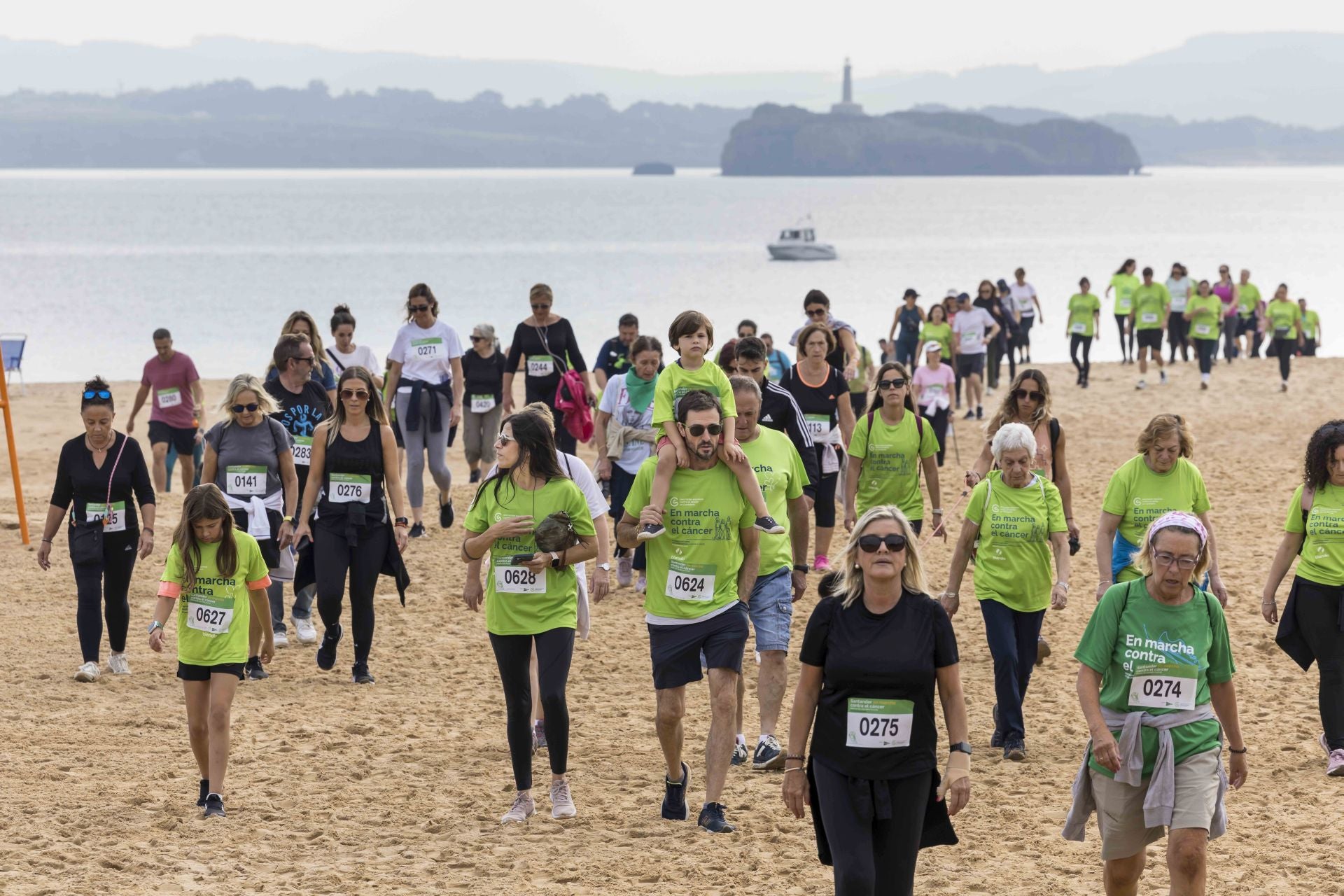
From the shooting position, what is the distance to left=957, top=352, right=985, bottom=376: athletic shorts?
20469 millimetres

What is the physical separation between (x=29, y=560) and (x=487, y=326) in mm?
4214

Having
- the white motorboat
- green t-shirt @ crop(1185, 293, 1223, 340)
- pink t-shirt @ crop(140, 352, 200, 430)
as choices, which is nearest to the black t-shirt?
pink t-shirt @ crop(140, 352, 200, 430)

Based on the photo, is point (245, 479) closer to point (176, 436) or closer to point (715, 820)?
point (715, 820)

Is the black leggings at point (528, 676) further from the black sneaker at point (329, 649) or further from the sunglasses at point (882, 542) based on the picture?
the black sneaker at point (329, 649)

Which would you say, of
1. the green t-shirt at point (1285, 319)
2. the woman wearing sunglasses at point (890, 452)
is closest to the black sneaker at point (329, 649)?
the woman wearing sunglasses at point (890, 452)

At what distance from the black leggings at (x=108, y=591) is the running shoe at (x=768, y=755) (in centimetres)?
382

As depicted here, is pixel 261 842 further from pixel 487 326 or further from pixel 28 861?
pixel 487 326

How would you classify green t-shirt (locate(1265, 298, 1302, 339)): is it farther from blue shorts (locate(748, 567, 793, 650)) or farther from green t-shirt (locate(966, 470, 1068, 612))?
blue shorts (locate(748, 567, 793, 650))

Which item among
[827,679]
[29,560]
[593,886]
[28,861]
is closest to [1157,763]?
[827,679]

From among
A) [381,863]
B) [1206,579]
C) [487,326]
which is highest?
[487,326]

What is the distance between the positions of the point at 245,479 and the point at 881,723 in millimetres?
4878

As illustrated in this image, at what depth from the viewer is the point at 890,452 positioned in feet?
29.5

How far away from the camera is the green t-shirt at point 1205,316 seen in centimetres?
2264

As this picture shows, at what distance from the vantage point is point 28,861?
6398mm
